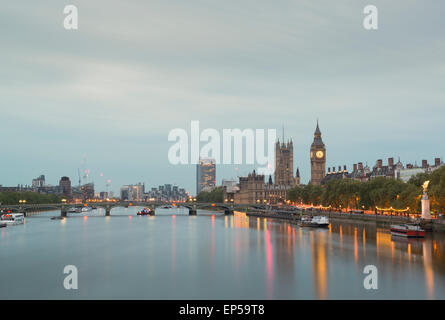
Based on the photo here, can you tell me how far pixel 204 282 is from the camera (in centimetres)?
4081

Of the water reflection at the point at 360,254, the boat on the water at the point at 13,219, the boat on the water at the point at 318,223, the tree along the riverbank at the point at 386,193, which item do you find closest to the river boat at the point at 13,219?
the boat on the water at the point at 13,219

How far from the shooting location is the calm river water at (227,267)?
121 feet

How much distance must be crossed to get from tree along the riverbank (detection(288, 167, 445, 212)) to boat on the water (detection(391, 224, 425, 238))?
24.9 feet

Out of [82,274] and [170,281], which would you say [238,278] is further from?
[82,274]

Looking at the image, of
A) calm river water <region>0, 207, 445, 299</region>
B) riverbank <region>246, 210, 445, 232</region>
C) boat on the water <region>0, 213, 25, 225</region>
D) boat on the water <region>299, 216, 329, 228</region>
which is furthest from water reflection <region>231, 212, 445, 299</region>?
boat on the water <region>0, 213, 25, 225</region>

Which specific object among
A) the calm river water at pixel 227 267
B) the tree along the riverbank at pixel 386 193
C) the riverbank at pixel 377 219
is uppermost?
the tree along the riverbank at pixel 386 193

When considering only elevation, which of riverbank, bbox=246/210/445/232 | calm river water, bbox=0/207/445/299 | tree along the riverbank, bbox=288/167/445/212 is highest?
tree along the riverbank, bbox=288/167/445/212

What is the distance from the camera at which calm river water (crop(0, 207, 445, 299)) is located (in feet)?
121

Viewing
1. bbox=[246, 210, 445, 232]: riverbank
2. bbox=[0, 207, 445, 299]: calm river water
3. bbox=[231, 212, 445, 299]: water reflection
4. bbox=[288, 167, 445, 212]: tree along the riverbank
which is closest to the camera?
bbox=[0, 207, 445, 299]: calm river water

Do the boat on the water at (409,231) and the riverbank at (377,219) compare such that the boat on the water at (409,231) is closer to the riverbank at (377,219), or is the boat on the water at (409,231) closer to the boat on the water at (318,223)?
the riverbank at (377,219)

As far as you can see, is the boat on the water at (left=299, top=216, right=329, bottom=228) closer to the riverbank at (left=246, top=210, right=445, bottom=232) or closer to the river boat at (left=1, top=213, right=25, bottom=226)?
the riverbank at (left=246, top=210, right=445, bottom=232)

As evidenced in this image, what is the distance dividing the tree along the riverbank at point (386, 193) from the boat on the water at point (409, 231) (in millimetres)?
7595

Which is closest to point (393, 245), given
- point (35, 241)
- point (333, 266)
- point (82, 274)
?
point (333, 266)

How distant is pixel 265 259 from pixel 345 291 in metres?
17.5
